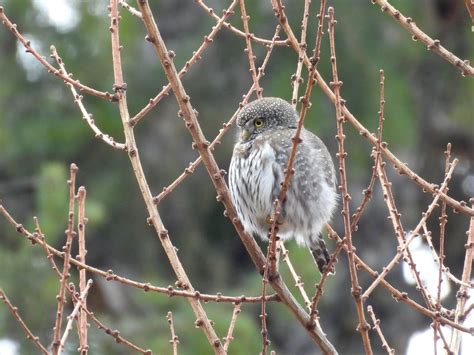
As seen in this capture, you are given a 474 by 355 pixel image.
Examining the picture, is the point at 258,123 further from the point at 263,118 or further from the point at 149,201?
the point at 149,201

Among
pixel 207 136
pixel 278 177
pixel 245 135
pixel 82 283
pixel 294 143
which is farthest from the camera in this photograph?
pixel 207 136

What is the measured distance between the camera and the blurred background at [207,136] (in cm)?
1033

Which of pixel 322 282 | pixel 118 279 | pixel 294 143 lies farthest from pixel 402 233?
pixel 118 279

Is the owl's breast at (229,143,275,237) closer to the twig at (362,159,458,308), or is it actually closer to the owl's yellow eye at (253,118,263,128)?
the owl's yellow eye at (253,118,263,128)

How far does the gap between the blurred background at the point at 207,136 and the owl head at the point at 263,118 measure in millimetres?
4056

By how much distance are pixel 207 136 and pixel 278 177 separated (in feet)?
21.9

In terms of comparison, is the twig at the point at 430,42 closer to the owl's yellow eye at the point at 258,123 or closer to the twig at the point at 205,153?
the twig at the point at 205,153

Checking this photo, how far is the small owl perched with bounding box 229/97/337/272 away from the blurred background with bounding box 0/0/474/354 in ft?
13.5

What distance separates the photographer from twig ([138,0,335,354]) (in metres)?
3.47

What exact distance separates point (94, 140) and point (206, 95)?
1.33 m

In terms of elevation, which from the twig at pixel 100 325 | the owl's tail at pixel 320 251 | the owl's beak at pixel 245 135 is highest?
the owl's beak at pixel 245 135

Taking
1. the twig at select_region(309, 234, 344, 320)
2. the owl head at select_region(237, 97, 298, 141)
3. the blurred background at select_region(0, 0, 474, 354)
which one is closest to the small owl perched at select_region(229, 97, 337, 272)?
the owl head at select_region(237, 97, 298, 141)

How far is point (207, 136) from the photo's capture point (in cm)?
1112

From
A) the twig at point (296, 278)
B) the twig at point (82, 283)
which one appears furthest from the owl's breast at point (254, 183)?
the twig at point (82, 283)
